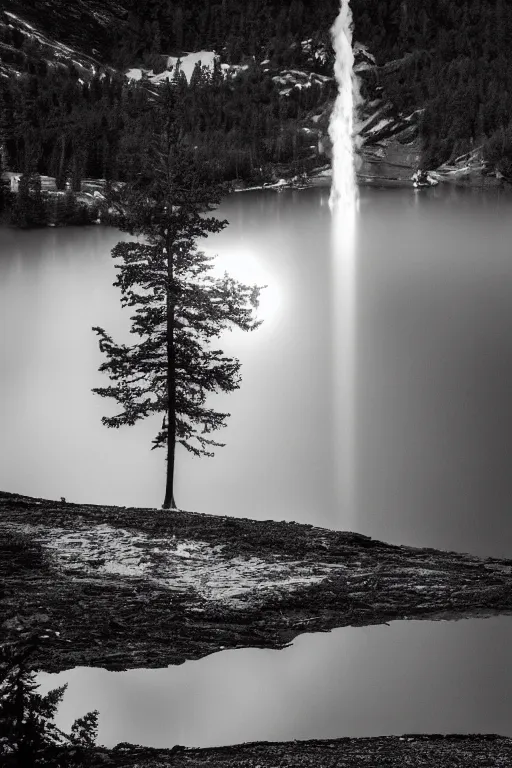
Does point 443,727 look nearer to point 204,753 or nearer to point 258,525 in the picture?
point 204,753

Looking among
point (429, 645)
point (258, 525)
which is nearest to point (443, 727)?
point (429, 645)

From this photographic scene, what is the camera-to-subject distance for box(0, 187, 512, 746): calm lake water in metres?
11.7

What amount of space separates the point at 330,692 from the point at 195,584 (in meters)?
3.04

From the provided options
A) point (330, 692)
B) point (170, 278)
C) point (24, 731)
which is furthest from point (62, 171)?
point (24, 731)

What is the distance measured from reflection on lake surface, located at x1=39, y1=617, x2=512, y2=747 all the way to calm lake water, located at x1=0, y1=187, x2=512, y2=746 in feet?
0.09

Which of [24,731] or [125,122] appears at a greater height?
[125,122]

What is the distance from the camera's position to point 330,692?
12.1 m

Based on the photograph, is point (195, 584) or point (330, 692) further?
point (195, 584)

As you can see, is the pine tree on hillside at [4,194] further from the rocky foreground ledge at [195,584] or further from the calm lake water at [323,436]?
the rocky foreground ledge at [195,584]

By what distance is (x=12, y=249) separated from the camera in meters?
75.1

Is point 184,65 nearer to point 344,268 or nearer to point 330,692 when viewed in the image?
point 344,268

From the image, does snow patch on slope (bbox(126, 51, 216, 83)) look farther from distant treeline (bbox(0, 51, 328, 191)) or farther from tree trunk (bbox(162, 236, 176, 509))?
tree trunk (bbox(162, 236, 176, 509))


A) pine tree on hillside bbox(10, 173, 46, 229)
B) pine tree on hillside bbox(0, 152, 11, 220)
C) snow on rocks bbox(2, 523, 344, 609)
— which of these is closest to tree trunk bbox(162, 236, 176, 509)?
snow on rocks bbox(2, 523, 344, 609)

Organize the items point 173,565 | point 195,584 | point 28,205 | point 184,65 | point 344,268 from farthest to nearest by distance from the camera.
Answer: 1. point 184,65
2. point 28,205
3. point 344,268
4. point 173,565
5. point 195,584
